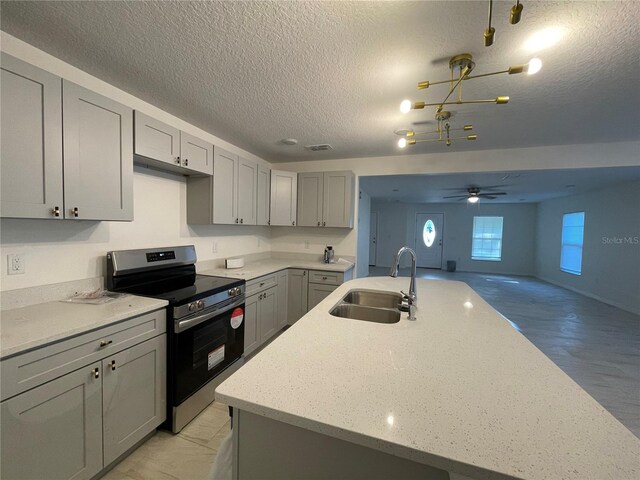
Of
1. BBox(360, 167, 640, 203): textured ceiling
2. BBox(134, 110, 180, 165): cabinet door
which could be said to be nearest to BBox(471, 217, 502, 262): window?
BBox(360, 167, 640, 203): textured ceiling

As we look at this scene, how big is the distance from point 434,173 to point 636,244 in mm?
4305

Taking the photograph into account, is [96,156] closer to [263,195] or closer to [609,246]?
[263,195]

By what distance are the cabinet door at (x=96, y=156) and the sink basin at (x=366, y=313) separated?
1.65 m

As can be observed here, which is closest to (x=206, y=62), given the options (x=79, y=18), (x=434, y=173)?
(x=79, y=18)

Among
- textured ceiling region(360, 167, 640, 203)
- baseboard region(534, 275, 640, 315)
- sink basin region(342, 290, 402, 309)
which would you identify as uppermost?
textured ceiling region(360, 167, 640, 203)

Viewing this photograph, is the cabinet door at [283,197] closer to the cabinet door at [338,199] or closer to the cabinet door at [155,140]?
the cabinet door at [338,199]

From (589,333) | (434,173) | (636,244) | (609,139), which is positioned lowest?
(589,333)

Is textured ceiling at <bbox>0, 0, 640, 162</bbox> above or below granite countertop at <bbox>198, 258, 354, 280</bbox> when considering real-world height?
above

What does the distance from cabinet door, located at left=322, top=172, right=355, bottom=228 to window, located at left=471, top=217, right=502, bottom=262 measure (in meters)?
7.08

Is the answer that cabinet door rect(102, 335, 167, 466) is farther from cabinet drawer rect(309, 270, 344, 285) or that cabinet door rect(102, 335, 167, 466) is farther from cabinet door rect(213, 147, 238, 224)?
cabinet drawer rect(309, 270, 344, 285)

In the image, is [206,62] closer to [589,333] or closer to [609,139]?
[609,139]

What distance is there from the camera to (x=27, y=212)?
1.39 metres

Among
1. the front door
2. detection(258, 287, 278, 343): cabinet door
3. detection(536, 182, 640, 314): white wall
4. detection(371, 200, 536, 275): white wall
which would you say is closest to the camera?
detection(258, 287, 278, 343): cabinet door

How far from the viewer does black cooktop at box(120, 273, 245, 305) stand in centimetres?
188
